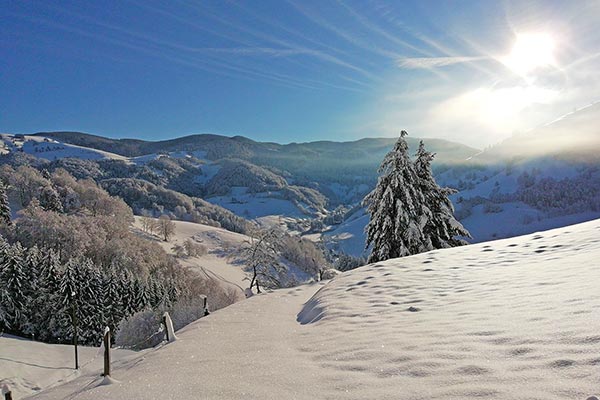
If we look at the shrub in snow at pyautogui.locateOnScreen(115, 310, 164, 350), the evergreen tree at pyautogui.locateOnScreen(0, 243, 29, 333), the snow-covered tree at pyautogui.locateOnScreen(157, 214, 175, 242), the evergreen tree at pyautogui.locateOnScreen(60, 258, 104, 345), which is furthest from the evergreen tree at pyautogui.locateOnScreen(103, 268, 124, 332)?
the snow-covered tree at pyautogui.locateOnScreen(157, 214, 175, 242)

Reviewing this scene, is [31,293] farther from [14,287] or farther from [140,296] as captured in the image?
[140,296]

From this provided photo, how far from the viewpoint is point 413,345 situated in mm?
5133

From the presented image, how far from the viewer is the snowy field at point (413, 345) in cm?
373

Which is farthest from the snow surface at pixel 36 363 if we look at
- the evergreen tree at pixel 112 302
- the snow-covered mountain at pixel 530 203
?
the snow-covered mountain at pixel 530 203

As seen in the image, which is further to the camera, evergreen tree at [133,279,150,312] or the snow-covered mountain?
the snow-covered mountain

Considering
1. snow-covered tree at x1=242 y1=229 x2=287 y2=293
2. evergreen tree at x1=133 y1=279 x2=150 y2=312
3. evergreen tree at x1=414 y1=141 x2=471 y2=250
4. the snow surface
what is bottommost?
the snow surface

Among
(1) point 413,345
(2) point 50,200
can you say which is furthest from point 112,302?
(2) point 50,200

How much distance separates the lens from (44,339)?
153 ft

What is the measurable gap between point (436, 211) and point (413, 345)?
1886 centimetres

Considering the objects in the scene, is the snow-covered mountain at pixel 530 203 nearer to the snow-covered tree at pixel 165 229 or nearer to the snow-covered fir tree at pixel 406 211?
the snow-covered tree at pixel 165 229

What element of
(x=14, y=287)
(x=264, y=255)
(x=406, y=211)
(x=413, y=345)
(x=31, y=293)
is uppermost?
(x=406, y=211)

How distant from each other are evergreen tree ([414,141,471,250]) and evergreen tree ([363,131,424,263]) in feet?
2.81

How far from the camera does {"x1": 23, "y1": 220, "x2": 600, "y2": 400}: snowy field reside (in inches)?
147

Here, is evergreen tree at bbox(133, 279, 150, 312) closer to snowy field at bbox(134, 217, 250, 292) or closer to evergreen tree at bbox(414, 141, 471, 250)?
snowy field at bbox(134, 217, 250, 292)
